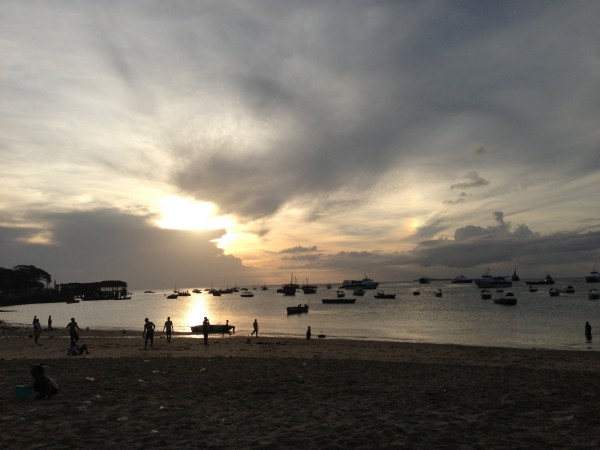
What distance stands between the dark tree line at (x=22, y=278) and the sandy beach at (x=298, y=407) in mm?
171949

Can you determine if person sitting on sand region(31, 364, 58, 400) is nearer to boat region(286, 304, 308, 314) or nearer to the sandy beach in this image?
the sandy beach

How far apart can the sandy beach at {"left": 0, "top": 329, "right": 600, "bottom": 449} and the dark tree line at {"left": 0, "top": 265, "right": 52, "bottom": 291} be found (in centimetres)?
17195

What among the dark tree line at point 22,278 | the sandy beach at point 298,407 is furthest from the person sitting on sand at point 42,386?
the dark tree line at point 22,278

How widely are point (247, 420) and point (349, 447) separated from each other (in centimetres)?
301

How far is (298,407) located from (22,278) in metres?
190

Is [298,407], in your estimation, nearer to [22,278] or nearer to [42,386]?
[42,386]

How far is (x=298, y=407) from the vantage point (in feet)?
38.3

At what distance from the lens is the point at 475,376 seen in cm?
1680

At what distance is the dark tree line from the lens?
6383 inches

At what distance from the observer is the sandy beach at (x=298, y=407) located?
8828 mm

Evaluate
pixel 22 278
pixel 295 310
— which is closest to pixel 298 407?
pixel 295 310

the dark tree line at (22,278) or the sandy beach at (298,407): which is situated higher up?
the dark tree line at (22,278)

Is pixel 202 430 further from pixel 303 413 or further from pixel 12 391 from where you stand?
pixel 12 391

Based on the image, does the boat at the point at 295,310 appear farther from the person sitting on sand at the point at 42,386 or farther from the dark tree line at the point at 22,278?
the dark tree line at the point at 22,278
